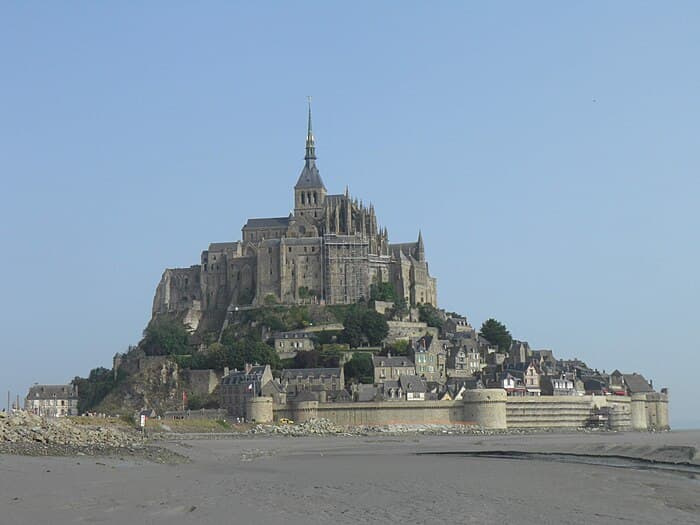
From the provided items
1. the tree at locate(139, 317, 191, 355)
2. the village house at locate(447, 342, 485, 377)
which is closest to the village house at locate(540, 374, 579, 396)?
the village house at locate(447, 342, 485, 377)

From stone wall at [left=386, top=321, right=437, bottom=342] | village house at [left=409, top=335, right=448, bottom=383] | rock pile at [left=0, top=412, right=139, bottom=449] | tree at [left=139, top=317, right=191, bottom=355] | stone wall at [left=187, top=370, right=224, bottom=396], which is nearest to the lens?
rock pile at [left=0, top=412, right=139, bottom=449]

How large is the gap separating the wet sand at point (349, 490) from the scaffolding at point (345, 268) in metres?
66.3

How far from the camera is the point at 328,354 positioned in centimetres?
9862

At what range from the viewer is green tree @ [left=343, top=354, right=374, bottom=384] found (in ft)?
309

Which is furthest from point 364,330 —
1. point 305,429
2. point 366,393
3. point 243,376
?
point 305,429

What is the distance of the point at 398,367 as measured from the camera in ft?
312

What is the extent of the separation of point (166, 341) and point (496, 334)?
3500 cm

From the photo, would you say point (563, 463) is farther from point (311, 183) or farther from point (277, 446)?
point (311, 183)

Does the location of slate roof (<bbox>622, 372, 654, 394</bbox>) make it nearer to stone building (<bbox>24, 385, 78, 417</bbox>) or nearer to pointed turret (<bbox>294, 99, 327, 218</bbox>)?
pointed turret (<bbox>294, 99, 327, 218</bbox>)

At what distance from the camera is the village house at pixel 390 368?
9406 centimetres

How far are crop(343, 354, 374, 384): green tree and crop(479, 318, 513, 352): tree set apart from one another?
21134 mm

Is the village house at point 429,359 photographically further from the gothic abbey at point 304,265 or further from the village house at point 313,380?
the gothic abbey at point 304,265

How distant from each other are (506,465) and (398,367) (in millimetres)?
→ 52677

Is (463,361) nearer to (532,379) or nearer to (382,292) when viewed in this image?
(532,379)
